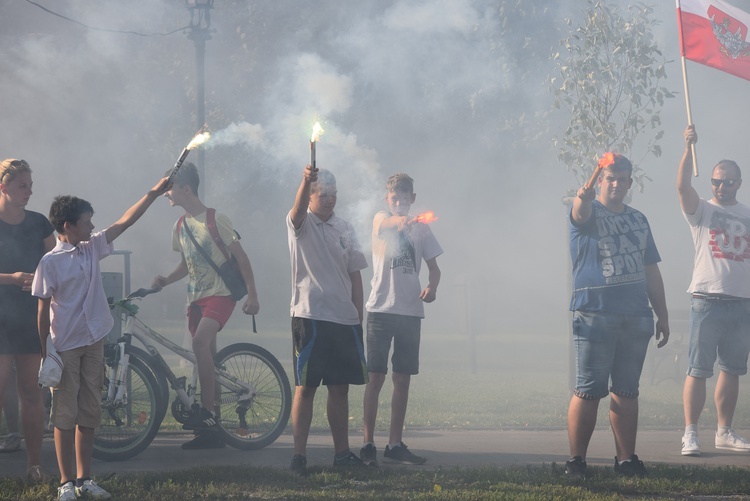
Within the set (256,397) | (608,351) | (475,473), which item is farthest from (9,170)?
(608,351)

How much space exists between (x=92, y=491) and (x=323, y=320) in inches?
62.8

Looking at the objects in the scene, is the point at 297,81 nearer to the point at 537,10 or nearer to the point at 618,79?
the point at 537,10

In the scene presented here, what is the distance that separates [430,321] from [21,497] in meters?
24.4

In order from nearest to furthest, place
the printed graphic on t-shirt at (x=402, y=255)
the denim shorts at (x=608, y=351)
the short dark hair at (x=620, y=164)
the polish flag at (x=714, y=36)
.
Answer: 1. the denim shorts at (x=608, y=351)
2. the short dark hair at (x=620, y=164)
3. the printed graphic on t-shirt at (x=402, y=255)
4. the polish flag at (x=714, y=36)

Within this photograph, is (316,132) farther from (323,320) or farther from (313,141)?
(323,320)

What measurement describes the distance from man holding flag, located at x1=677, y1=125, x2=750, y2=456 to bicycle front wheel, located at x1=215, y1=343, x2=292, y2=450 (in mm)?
2819

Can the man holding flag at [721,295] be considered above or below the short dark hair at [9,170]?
below

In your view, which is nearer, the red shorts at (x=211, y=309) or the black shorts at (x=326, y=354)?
the black shorts at (x=326, y=354)

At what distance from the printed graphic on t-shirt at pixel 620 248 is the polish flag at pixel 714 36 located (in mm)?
2108

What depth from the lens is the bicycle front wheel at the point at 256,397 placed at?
6977 mm

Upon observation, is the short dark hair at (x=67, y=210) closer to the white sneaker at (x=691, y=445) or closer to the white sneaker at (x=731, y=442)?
the white sneaker at (x=691, y=445)

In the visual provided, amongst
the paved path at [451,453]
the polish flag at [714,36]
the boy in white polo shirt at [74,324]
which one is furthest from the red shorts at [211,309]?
the polish flag at [714,36]

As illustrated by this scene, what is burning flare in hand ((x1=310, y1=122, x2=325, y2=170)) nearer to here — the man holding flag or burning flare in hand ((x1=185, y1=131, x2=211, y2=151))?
burning flare in hand ((x1=185, y1=131, x2=211, y2=151))

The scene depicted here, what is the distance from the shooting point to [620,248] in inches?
233
